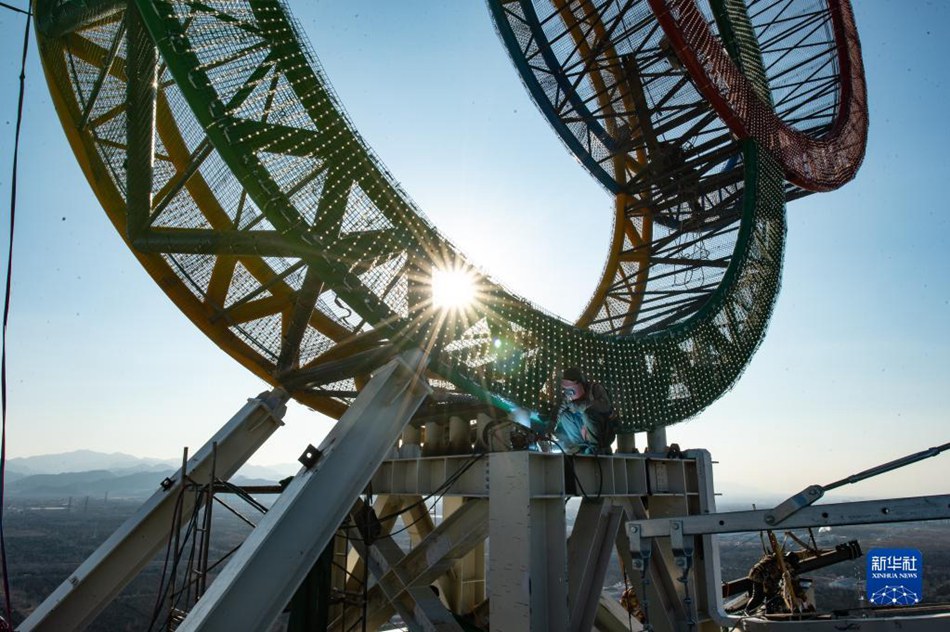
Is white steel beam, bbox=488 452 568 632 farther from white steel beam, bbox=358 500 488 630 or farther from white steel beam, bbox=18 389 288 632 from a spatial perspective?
white steel beam, bbox=18 389 288 632

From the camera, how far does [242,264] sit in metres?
7.83

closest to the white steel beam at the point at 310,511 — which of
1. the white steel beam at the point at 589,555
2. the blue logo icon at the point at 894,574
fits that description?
the white steel beam at the point at 589,555

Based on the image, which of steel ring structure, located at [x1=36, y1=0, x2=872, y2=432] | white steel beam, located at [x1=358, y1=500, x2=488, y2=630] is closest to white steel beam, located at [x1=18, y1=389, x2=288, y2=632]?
steel ring structure, located at [x1=36, y1=0, x2=872, y2=432]

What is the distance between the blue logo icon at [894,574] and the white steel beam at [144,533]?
14321 mm

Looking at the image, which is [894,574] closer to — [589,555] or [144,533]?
[589,555]

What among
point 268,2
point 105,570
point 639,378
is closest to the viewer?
point 268,2

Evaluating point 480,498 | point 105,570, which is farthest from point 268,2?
point 105,570

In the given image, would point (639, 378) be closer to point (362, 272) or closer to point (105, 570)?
point (362, 272)

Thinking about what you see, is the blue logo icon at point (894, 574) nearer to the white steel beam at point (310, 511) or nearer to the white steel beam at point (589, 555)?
the white steel beam at point (589, 555)

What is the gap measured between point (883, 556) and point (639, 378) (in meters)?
12.1

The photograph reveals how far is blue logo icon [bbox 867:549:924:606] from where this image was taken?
1446cm

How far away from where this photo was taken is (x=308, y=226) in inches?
215

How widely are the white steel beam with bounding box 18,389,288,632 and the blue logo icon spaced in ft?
47.0

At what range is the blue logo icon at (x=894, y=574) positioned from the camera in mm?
14461
